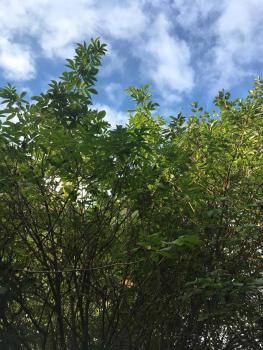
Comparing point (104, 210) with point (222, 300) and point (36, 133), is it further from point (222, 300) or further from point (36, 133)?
point (222, 300)

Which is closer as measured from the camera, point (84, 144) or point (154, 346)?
point (84, 144)

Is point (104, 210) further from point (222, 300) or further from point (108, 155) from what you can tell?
point (222, 300)

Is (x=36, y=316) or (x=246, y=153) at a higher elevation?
(x=246, y=153)

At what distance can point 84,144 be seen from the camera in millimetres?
4109

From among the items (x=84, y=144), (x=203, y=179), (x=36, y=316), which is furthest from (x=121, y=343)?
(x=84, y=144)

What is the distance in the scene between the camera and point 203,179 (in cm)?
616

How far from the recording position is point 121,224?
17.1ft

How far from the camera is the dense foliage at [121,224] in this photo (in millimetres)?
4480

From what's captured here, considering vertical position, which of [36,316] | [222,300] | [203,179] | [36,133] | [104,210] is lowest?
[222,300]

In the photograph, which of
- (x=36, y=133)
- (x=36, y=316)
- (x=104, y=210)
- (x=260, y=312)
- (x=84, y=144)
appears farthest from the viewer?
(x=260, y=312)

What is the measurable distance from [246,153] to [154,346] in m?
3.14

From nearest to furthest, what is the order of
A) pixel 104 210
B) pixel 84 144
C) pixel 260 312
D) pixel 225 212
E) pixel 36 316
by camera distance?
pixel 84 144 → pixel 104 210 → pixel 225 212 → pixel 36 316 → pixel 260 312

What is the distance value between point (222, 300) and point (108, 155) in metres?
1.94

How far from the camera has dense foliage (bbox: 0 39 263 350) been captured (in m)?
4.48
